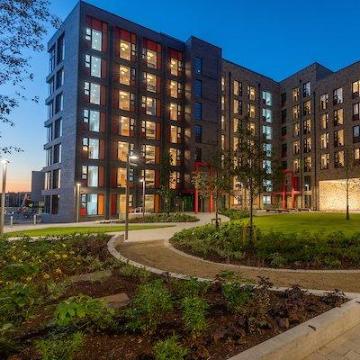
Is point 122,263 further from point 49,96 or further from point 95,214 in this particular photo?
point 49,96

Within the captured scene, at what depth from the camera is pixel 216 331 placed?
4.75m

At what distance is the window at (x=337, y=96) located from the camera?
54625mm

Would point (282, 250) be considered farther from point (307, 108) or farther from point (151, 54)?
point (307, 108)

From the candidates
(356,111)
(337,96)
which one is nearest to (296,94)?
(337,96)

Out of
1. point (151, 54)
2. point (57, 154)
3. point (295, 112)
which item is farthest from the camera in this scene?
point (295, 112)

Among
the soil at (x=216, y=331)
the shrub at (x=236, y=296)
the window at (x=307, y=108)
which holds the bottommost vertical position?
the soil at (x=216, y=331)

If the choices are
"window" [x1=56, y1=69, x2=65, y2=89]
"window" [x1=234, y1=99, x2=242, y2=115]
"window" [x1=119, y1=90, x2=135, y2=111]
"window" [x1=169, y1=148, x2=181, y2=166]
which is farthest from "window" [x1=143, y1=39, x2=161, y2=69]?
"window" [x1=234, y1=99, x2=242, y2=115]

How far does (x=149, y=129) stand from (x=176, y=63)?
12540 mm

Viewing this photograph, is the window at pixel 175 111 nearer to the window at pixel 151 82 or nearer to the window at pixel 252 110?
the window at pixel 151 82

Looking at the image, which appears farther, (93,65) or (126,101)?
(126,101)

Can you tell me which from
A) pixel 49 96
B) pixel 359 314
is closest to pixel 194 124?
pixel 49 96

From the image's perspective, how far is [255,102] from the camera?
66.9 m

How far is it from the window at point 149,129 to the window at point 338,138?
99.6 feet

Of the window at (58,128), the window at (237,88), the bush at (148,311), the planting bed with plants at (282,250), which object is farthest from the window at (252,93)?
the bush at (148,311)
